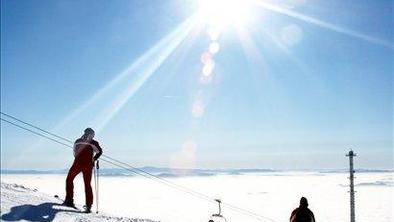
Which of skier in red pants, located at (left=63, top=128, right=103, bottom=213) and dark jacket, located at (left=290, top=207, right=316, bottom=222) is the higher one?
skier in red pants, located at (left=63, top=128, right=103, bottom=213)

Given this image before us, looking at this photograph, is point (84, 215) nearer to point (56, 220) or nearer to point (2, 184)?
point (56, 220)

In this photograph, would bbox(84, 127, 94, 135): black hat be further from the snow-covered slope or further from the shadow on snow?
the shadow on snow

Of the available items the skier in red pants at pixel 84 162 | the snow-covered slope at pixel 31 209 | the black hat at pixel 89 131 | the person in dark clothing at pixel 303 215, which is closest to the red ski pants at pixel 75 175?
the skier in red pants at pixel 84 162

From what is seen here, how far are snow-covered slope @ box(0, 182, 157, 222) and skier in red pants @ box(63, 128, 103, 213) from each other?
61 cm

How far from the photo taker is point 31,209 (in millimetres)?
14008

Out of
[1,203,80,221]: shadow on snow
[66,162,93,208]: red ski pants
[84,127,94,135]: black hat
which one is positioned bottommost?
[1,203,80,221]: shadow on snow

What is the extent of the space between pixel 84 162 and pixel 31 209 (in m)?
3.01

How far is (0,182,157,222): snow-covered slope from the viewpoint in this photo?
13.0m

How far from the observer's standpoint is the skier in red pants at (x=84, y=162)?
16.6 meters

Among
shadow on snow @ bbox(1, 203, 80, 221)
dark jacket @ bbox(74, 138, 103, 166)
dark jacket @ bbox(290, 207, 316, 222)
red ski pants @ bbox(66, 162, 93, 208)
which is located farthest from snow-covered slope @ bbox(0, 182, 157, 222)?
dark jacket @ bbox(290, 207, 316, 222)

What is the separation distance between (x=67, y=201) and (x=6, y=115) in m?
3.89

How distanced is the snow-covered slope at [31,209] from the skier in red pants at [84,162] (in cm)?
61

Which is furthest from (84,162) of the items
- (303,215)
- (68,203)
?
(303,215)

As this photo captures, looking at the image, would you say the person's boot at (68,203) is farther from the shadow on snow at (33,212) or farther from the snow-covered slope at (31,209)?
the shadow on snow at (33,212)
